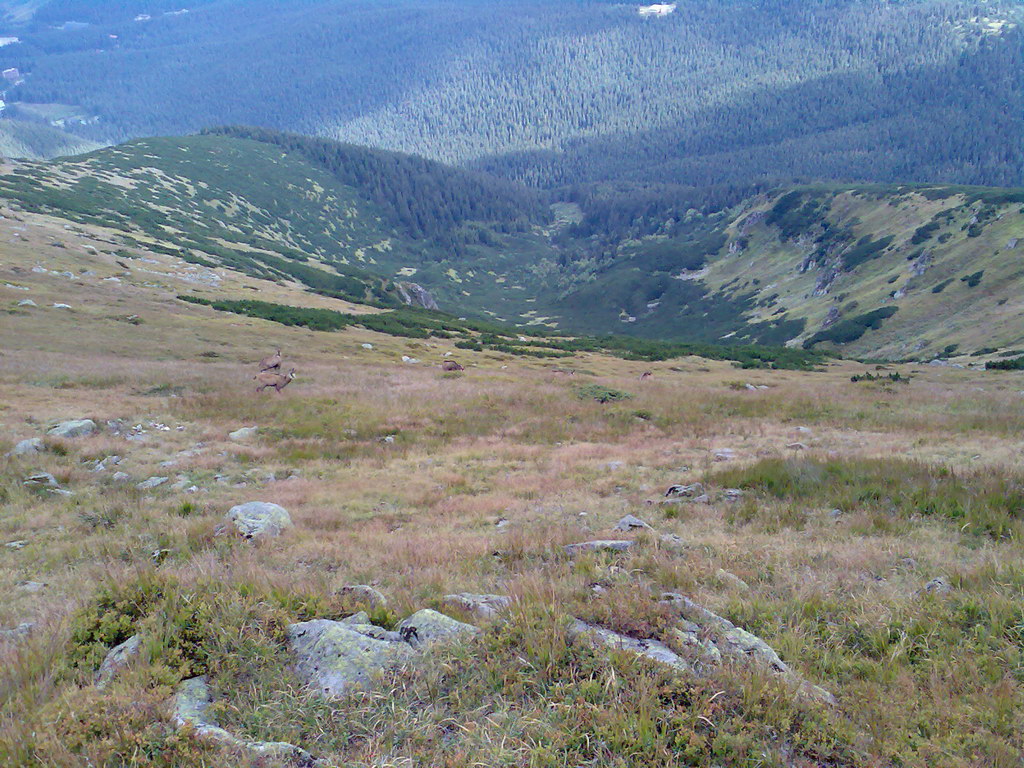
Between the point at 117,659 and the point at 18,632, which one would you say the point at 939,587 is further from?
the point at 18,632

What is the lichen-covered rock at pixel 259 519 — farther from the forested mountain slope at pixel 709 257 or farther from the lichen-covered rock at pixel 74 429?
the forested mountain slope at pixel 709 257

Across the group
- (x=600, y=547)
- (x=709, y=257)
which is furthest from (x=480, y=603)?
(x=709, y=257)

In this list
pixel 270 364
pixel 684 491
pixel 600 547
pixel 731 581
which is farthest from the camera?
pixel 270 364

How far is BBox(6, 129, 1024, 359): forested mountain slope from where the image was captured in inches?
2719

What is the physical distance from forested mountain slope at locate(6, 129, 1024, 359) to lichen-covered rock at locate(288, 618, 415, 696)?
6343 cm

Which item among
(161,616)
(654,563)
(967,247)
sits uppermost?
(967,247)

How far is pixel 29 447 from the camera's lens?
1105 cm

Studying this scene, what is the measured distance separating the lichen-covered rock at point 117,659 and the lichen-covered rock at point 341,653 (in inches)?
42.1

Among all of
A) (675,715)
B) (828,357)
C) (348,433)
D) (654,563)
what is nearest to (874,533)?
(654,563)

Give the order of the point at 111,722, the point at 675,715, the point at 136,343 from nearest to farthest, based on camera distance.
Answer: the point at 111,722, the point at 675,715, the point at 136,343

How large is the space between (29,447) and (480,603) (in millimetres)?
11583

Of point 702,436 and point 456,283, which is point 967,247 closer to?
point 702,436

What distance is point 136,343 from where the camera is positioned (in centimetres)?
2902

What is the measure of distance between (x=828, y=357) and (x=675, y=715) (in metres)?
70.9
